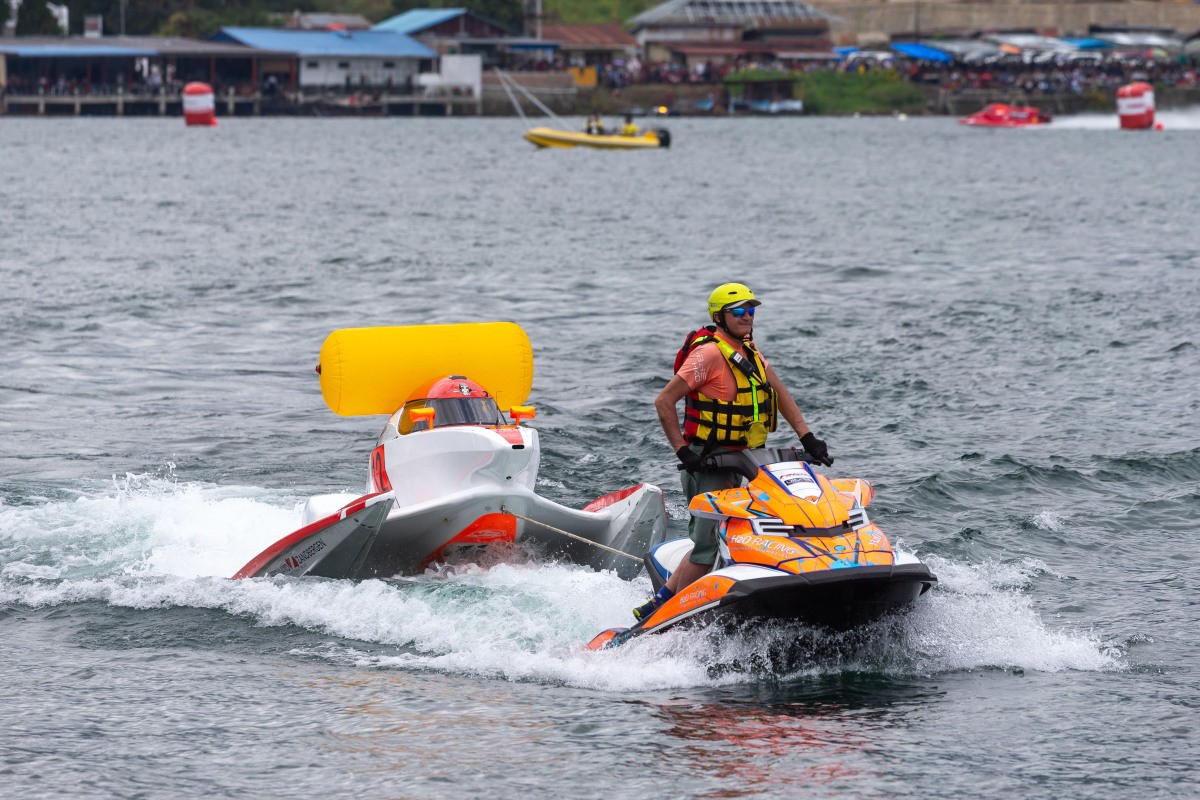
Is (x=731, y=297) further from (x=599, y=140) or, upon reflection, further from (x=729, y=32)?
(x=729, y=32)

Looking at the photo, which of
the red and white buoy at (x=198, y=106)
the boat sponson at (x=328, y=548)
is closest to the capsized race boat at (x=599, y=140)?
the red and white buoy at (x=198, y=106)

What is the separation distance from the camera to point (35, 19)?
416 ft

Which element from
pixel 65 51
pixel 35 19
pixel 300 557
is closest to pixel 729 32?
pixel 65 51

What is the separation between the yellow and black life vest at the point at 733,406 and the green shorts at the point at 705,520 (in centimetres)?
19

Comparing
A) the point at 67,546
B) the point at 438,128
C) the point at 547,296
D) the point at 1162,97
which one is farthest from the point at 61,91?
the point at 67,546

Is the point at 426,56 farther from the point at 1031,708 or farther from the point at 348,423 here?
the point at 1031,708

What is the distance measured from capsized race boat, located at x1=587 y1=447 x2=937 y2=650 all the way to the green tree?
415 feet

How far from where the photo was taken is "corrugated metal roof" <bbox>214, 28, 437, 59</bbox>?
123000mm

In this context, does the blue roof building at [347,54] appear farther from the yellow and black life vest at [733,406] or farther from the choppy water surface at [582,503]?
the yellow and black life vest at [733,406]

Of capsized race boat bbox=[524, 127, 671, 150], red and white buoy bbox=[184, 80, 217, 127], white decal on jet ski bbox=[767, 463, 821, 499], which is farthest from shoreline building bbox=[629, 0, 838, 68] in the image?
white decal on jet ski bbox=[767, 463, 821, 499]

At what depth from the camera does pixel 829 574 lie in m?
9.77

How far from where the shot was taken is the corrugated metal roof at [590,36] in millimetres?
139000

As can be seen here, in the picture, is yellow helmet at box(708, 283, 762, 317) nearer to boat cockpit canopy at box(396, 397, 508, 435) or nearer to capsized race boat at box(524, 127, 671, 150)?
boat cockpit canopy at box(396, 397, 508, 435)

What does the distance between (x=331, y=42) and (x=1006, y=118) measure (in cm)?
4856
